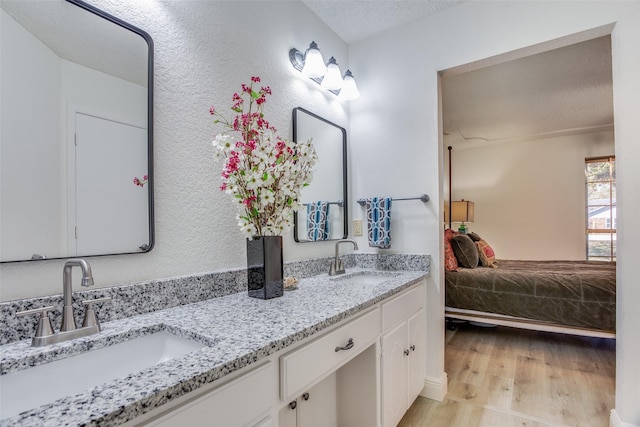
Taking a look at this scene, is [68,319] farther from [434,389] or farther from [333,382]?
[434,389]

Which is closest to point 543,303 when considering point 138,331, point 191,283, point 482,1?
point 482,1

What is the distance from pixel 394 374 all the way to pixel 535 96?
313 cm

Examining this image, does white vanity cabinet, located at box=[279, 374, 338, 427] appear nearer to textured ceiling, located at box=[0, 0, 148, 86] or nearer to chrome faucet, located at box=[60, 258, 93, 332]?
chrome faucet, located at box=[60, 258, 93, 332]

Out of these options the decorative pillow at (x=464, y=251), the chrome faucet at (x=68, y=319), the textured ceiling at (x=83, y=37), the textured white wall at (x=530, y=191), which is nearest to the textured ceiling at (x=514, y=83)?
the textured white wall at (x=530, y=191)

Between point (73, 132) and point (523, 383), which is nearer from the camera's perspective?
point (73, 132)

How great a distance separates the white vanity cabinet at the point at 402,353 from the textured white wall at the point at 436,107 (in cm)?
17

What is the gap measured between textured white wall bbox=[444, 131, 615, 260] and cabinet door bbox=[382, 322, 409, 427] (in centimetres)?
410

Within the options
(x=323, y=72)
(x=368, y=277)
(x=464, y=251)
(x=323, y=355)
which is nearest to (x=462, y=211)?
(x=464, y=251)

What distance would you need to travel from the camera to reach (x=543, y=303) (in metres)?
2.73

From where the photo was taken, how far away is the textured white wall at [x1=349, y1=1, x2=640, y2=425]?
1.57 meters

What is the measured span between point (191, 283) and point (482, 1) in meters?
2.17

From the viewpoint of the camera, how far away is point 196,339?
2.96 ft

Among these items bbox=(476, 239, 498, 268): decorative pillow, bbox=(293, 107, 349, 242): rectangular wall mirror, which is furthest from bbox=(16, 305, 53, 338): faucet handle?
bbox=(476, 239, 498, 268): decorative pillow

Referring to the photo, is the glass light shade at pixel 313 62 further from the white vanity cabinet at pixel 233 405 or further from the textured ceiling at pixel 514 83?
the white vanity cabinet at pixel 233 405
